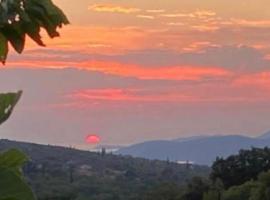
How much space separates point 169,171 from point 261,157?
146ft

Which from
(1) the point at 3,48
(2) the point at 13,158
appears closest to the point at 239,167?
(1) the point at 3,48

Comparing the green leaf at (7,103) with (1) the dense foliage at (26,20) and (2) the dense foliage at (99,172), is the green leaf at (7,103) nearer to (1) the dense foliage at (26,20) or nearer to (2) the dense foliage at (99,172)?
(1) the dense foliage at (26,20)

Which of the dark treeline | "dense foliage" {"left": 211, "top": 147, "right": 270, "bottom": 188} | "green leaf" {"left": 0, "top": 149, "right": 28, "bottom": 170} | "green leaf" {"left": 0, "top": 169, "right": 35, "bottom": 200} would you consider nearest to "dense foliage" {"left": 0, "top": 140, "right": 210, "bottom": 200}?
the dark treeline

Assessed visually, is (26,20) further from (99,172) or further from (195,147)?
(195,147)

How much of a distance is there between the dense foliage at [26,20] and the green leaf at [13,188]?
32 cm

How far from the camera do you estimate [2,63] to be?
2.03 m

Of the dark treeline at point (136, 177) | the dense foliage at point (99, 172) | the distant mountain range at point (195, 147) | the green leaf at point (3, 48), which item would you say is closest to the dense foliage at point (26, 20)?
the green leaf at point (3, 48)

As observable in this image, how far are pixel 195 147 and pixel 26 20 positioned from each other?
186370mm

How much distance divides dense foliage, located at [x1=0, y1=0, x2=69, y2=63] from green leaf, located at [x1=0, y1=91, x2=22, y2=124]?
140mm

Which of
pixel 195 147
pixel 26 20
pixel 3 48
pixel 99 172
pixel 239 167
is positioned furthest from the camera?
pixel 195 147

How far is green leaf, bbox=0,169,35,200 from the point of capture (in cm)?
178

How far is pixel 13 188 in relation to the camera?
5.86 ft

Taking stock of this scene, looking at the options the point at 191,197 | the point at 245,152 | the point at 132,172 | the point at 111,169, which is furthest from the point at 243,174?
the point at 111,169

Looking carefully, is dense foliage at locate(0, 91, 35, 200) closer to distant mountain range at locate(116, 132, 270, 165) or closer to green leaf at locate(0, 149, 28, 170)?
green leaf at locate(0, 149, 28, 170)
